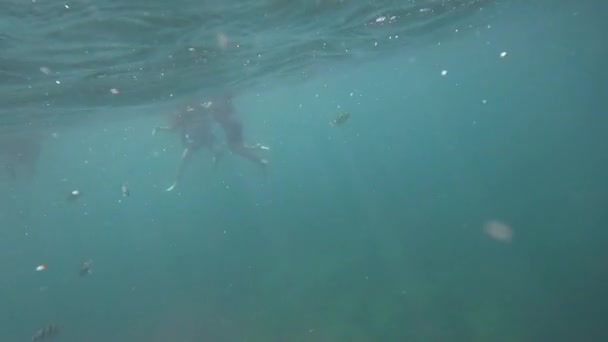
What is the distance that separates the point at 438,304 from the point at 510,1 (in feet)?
69.7

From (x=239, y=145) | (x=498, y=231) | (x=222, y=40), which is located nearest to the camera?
(x=222, y=40)

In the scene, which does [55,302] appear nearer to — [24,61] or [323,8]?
[24,61]

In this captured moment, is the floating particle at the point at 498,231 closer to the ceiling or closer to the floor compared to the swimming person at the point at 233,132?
closer to the floor

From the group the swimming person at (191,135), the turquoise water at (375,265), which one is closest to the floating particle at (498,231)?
the turquoise water at (375,265)

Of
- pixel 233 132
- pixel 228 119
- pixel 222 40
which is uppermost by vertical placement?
pixel 222 40

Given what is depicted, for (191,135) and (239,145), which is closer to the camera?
(239,145)

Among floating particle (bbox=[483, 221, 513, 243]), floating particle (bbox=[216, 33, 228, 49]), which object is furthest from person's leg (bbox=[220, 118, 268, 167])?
floating particle (bbox=[483, 221, 513, 243])

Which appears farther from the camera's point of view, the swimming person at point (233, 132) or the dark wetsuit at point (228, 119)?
the dark wetsuit at point (228, 119)

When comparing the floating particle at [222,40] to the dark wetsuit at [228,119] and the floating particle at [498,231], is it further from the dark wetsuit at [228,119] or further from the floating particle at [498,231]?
the floating particle at [498,231]

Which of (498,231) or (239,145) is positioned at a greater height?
(239,145)

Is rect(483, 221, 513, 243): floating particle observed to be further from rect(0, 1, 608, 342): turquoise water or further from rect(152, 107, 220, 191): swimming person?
rect(152, 107, 220, 191): swimming person

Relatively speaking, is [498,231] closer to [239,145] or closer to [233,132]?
[239,145]

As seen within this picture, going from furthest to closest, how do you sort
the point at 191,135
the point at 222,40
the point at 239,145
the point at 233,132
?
the point at 191,135
the point at 233,132
the point at 239,145
the point at 222,40

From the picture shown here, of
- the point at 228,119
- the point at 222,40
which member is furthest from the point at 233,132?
the point at 222,40
